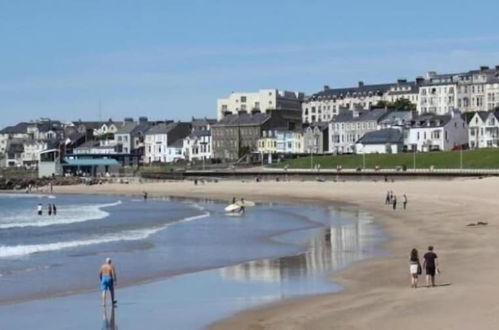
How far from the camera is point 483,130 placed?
124 meters

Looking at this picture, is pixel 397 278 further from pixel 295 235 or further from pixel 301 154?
pixel 301 154

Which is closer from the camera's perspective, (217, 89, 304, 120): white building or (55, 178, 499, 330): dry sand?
(55, 178, 499, 330): dry sand

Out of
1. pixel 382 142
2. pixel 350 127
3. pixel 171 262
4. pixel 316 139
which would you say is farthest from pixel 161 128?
pixel 171 262

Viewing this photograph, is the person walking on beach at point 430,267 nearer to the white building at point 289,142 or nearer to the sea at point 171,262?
the sea at point 171,262

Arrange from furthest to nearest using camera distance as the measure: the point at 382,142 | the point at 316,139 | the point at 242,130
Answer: the point at 242,130 → the point at 316,139 → the point at 382,142

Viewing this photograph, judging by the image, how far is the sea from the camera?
21016mm

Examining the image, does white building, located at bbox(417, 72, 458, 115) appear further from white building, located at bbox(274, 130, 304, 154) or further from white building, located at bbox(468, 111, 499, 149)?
white building, located at bbox(468, 111, 499, 149)

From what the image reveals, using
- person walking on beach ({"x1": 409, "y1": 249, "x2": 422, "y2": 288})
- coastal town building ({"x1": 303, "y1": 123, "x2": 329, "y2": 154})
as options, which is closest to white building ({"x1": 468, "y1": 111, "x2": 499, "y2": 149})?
coastal town building ({"x1": 303, "y1": 123, "x2": 329, "y2": 154})

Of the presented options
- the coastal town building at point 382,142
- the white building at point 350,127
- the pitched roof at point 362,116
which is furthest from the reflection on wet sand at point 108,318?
the pitched roof at point 362,116

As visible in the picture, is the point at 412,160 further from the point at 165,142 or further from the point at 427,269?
the point at 427,269

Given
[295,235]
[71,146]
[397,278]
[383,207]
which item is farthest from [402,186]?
Answer: [71,146]

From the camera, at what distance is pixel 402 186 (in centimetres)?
7794

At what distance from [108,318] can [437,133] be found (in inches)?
4260

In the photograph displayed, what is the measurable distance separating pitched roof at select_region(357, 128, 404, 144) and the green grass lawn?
9.09m
